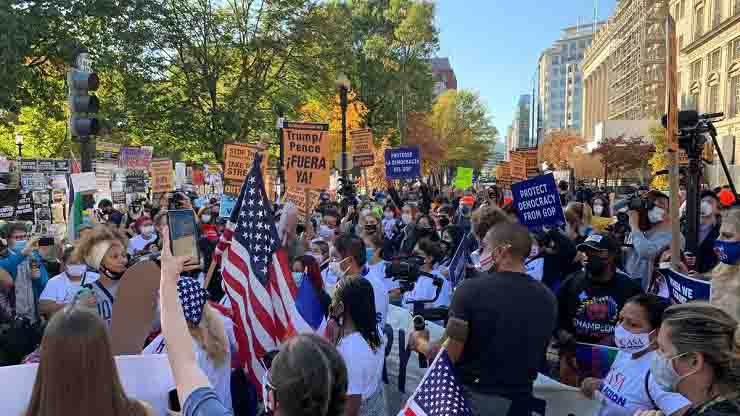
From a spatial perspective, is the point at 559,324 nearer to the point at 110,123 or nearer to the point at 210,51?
the point at 110,123

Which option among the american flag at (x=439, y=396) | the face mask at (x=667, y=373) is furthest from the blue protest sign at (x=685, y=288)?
the american flag at (x=439, y=396)

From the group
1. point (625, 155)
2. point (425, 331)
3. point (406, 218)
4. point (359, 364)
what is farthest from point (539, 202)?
point (625, 155)

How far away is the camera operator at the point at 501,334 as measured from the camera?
3.35 m

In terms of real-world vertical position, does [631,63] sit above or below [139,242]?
above

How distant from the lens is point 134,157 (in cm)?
1745

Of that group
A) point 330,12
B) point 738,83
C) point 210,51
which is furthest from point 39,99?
point 738,83

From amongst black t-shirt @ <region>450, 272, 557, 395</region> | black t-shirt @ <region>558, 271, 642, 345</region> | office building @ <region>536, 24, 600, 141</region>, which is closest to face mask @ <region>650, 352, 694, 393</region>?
black t-shirt @ <region>450, 272, 557, 395</region>

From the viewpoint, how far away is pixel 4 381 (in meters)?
2.59

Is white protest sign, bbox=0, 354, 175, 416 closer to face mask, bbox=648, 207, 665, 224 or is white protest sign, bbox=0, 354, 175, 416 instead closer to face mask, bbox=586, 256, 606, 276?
face mask, bbox=586, 256, 606, 276

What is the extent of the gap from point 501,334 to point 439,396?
3.38ft

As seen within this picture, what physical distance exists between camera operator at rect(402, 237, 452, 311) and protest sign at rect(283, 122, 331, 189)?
2.31 metres

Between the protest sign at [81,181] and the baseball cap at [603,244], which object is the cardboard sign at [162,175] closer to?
the protest sign at [81,181]

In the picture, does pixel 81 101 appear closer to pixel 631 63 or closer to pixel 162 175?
pixel 162 175

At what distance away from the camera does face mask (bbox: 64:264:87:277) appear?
5613 millimetres
